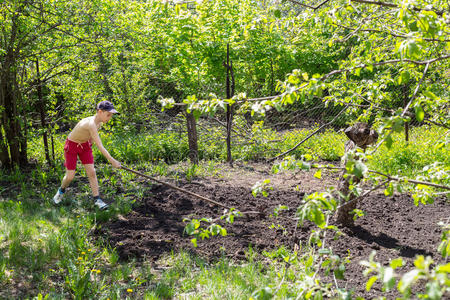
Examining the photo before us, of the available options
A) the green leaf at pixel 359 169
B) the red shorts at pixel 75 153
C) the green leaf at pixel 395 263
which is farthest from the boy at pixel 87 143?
the green leaf at pixel 395 263

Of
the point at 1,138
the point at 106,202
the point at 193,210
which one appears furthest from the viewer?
the point at 1,138

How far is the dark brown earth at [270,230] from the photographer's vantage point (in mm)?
3723

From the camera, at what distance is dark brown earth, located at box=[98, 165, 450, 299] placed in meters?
3.72

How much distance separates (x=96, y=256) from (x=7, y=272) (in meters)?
0.76

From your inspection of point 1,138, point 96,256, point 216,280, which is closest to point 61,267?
point 96,256

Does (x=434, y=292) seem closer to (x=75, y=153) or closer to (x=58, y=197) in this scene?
(x=75, y=153)

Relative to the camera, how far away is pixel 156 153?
26.1 ft

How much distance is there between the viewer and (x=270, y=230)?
14.3 ft

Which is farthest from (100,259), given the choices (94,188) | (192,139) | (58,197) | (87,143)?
(192,139)

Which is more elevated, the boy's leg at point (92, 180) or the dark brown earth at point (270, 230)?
the boy's leg at point (92, 180)

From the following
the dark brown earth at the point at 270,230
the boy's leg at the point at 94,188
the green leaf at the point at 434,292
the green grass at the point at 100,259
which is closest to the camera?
the green leaf at the point at 434,292

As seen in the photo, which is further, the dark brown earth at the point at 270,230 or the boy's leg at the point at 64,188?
the boy's leg at the point at 64,188

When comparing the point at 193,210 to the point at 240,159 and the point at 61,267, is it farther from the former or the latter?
the point at 240,159

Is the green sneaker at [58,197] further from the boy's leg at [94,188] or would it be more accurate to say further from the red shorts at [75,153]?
the boy's leg at [94,188]
